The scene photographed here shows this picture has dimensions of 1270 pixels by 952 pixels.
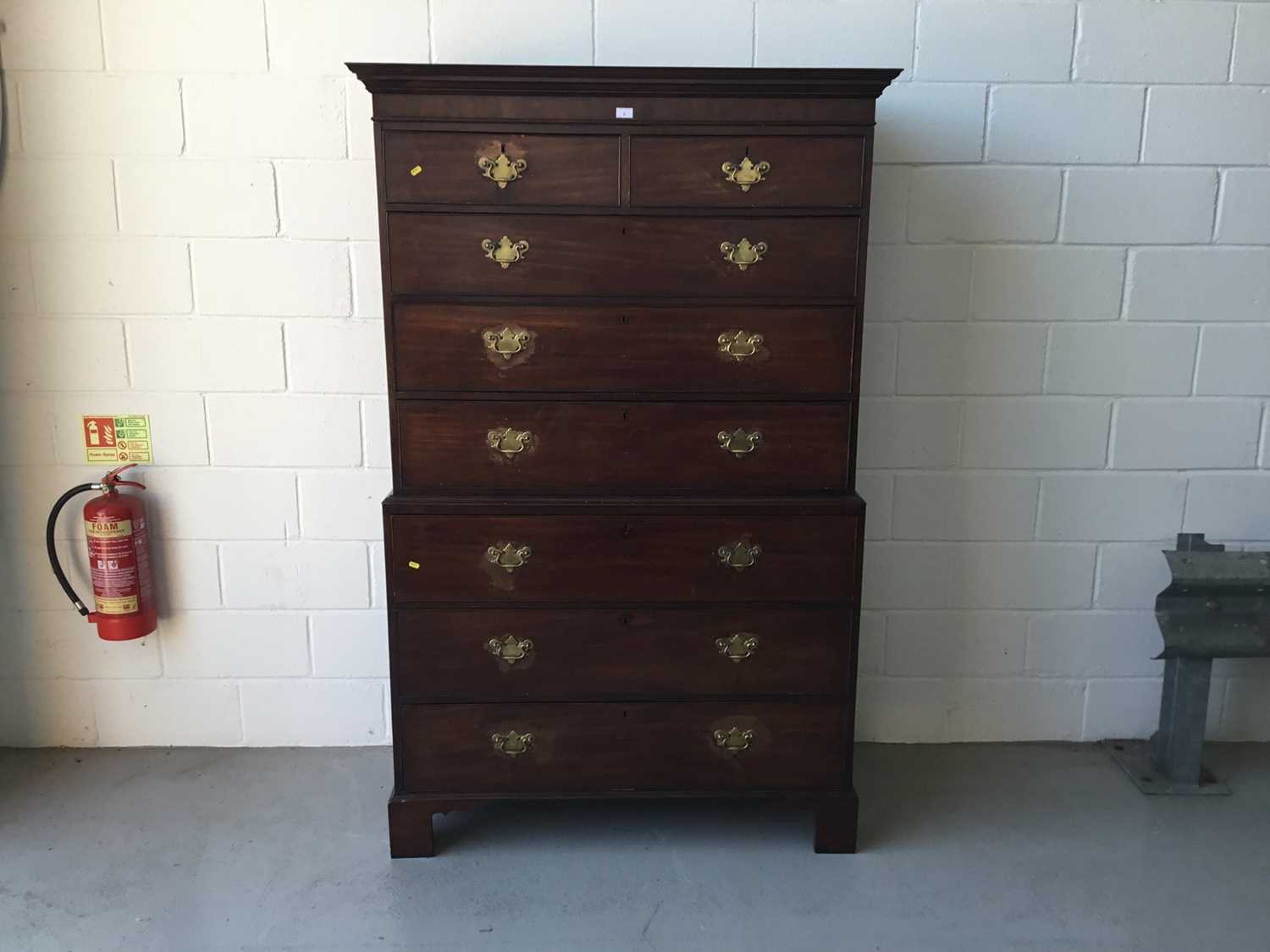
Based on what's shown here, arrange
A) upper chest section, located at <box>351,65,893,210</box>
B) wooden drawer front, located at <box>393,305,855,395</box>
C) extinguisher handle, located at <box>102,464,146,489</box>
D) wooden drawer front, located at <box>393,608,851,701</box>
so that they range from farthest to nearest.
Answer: extinguisher handle, located at <box>102,464,146,489</box>, wooden drawer front, located at <box>393,608,851,701</box>, wooden drawer front, located at <box>393,305,855,395</box>, upper chest section, located at <box>351,65,893,210</box>

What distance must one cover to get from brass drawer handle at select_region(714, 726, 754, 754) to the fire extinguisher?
1552mm

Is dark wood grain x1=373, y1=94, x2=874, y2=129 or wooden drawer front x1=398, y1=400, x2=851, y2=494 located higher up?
dark wood grain x1=373, y1=94, x2=874, y2=129

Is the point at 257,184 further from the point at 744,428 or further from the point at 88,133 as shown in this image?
the point at 744,428

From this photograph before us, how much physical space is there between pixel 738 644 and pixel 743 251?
0.86 meters

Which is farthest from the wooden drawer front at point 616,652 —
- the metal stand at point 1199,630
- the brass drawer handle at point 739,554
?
the metal stand at point 1199,630

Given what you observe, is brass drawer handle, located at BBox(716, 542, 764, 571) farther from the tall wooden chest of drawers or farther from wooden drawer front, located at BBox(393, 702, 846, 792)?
wooden drawer front, located at BBox(393, 702, 846, 792)

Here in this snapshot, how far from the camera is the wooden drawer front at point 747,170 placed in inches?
74.4

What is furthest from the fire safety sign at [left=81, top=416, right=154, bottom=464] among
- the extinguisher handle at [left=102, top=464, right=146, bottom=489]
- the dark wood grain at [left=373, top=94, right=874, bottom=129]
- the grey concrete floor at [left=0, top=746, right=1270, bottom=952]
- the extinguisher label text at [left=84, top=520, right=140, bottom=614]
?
the dark wood grain at [left=373, top=94, right=874, bottom=129]

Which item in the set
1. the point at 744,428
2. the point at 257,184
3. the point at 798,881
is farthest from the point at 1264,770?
the point at 257,184

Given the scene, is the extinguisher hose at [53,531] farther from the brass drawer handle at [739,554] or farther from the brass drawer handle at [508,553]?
the brass drawer handle at [739,554]

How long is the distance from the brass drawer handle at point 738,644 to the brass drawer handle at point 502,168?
1.08m

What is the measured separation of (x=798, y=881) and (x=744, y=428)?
1031mm

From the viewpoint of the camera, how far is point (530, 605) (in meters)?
2.05

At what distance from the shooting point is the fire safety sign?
96.6 inches
